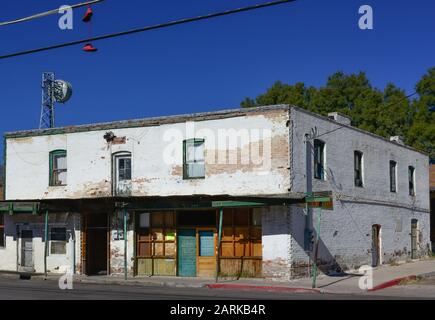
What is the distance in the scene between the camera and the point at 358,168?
30.8 meters

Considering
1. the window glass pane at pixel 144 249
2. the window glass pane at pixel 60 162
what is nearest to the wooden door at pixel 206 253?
the window glass pane at pixel 144 249

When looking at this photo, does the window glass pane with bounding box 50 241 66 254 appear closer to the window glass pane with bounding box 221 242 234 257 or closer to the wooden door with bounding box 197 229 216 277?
the wooden door with bounding box 197 229 216 277

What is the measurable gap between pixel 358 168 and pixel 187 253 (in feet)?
29.0

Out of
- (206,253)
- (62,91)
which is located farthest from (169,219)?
(62,91)

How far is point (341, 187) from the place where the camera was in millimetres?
28844

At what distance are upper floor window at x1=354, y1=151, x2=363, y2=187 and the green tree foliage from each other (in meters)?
21.7

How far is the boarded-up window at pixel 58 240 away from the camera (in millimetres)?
29672

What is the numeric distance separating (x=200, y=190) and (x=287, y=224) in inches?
154

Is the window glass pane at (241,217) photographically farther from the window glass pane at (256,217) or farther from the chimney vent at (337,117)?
the chimney vent at (337,117)

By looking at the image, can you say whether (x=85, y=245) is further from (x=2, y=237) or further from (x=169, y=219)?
(x=2, y=237)

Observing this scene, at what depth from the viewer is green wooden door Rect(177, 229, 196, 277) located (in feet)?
88.8
